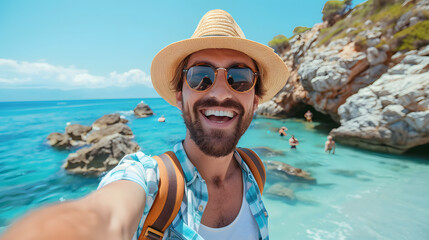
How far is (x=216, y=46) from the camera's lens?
5.25ft

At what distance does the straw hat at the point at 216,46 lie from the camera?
1591 mm

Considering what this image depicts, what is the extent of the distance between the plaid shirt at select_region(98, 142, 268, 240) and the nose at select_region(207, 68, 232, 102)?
0.52 metres

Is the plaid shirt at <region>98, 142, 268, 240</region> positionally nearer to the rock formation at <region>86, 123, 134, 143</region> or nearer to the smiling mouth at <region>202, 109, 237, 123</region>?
the smiling mouth at <region>202, 109, 237, 123</region>

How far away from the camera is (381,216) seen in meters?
5.29

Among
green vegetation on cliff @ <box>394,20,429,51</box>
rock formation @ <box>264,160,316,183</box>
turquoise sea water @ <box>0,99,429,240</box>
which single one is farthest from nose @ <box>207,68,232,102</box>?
green vegetation on cliff @ <box>394,20,429,51</box>

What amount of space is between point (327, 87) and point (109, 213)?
17.1 meters

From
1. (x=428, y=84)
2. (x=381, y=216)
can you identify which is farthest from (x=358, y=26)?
(x=381, y=216)

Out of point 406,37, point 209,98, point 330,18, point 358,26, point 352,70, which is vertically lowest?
point 209,98

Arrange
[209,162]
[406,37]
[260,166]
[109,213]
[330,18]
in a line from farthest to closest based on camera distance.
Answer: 1. [330,18]
2. [406,37]
3. [260,166]
4. [209,162]
5. [109,213]

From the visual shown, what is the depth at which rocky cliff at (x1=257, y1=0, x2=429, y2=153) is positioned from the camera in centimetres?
920

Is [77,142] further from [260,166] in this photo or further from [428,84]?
[428,84]

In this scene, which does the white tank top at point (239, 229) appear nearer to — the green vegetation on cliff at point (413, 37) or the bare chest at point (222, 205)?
the bare chest at point (222, 205)

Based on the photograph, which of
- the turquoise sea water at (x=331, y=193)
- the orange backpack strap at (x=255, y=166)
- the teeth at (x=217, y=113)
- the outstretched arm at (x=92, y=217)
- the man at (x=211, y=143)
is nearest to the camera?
the outstretched arm at (x=92, y=217)

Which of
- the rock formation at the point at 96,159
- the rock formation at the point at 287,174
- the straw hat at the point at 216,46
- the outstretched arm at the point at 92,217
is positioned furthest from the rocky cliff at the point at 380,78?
the rock formation at the point at 96,159
